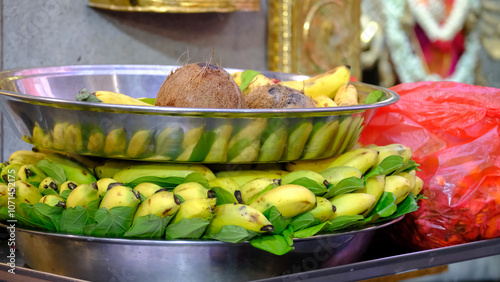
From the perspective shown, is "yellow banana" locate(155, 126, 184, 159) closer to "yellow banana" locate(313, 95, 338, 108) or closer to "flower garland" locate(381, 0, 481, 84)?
"yellow banana" locate(313, 95, 338, 108)

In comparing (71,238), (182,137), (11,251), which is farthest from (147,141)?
(11,251)

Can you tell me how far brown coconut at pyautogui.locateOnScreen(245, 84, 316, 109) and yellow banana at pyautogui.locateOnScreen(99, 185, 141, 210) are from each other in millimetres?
306

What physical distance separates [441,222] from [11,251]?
2.52ft

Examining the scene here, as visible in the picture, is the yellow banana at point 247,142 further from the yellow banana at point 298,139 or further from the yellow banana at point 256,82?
the yellow banana at point 256,82

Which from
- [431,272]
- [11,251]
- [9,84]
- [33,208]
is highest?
[9,84]

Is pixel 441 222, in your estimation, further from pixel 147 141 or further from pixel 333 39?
pixel 333 39

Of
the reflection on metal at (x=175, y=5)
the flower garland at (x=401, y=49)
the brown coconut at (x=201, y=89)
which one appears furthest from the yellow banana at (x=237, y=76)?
the flower garland at (x=401, y=49)

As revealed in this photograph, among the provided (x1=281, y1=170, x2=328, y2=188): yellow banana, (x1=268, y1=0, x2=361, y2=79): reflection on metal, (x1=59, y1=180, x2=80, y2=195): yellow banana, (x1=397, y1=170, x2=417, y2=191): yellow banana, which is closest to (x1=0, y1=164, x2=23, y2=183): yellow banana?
(x1=59, y1=180, x2=80, y2=195): yellow banana

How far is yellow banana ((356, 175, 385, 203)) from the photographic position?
0.87 meters

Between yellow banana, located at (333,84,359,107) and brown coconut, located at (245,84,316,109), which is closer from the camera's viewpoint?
brown coconut, located at (245,84,316,109)

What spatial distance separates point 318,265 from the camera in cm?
80

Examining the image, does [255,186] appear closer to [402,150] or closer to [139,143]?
[139,143]

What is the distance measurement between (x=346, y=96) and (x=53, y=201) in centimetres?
65

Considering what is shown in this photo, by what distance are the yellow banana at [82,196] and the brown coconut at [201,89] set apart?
0.67 ft
